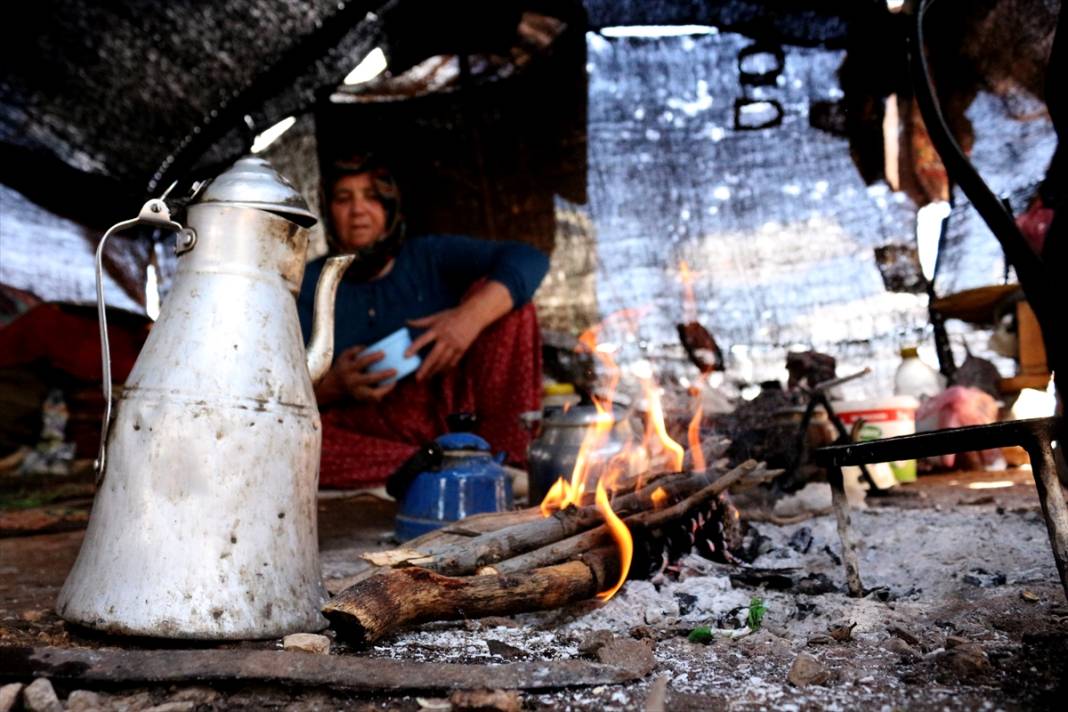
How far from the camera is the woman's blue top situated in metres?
4.06

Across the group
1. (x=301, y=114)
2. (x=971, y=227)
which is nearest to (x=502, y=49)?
(x=301, y=114)

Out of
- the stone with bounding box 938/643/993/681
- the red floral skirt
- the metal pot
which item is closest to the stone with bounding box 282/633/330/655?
the stone with bounding box 938/643/993/681

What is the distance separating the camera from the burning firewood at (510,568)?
1.33m

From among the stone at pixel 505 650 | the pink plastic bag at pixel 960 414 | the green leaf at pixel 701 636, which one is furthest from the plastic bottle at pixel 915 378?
the stone at pixel 505 650

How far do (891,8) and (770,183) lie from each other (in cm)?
Answer: 139

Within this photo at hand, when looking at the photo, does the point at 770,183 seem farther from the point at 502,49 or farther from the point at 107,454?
the point at 107,454

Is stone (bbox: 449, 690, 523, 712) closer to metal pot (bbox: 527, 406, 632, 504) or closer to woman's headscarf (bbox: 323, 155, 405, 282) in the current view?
metal pot (bbox: 527, 406, 632, 504)

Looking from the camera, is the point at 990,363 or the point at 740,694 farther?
the point at 990,363

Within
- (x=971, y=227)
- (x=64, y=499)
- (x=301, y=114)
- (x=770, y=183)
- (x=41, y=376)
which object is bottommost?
(x=64, y=499)

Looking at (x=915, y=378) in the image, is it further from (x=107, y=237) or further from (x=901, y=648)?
(x=107, y=237)

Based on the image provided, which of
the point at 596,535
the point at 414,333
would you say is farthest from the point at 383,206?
the point at 596,535

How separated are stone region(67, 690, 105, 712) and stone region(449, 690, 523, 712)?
533 millimetres

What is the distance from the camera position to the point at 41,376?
208 inches

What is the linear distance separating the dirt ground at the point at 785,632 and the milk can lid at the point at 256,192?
871 millimetres
